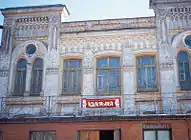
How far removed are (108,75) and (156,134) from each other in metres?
4.62

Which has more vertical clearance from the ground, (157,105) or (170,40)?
(170,40)

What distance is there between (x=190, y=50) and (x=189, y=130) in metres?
5.01

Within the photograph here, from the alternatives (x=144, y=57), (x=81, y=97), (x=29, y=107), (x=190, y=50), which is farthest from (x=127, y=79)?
(x=29, y=107)

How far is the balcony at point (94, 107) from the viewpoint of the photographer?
1475 centimetres

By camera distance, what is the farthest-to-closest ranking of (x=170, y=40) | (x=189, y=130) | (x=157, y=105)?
(x=170, y=40)
(x=157, y=105)
(x=189, y=130)

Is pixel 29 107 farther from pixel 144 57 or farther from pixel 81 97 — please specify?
pixel 144 57

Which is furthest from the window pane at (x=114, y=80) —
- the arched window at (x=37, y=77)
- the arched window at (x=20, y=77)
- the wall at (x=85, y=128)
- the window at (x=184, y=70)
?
the arched window at (x=20, y=77)

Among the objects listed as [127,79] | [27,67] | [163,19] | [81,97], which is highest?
[163,19]

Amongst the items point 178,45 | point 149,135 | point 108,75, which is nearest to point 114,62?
point 108,75

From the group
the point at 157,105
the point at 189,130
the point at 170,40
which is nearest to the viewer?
the point at 189,130

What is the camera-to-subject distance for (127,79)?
1561 cm

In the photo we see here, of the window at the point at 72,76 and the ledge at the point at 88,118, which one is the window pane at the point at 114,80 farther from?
the ledge at the point at 88,118

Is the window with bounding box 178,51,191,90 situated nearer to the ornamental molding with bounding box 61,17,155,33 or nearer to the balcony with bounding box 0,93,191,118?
the balcony with bounding box 0,93,191,118

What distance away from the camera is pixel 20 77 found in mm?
17047
